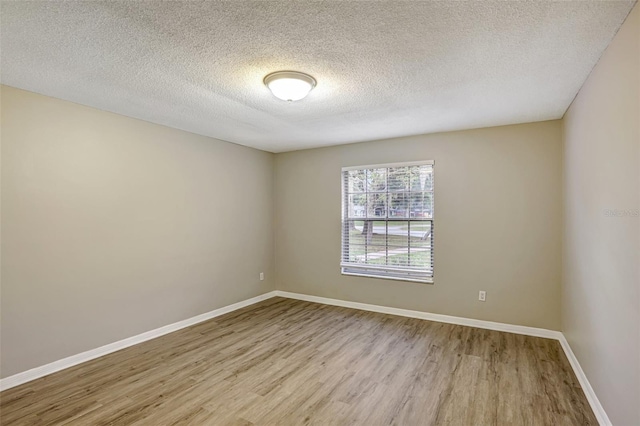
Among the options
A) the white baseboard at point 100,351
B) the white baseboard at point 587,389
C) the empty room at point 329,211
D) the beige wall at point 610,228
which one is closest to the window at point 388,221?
the empty room at point 329,211

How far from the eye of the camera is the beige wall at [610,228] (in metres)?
1.63

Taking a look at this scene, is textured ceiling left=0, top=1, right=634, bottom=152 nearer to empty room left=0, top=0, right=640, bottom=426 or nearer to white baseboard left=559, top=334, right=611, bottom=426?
empty room left=0, top=0, right=640, bottom=426

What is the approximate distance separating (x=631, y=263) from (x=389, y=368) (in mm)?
2003

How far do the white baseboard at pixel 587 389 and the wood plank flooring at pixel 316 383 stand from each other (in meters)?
0.06

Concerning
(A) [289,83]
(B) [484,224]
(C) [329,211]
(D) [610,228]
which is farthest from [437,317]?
(A) [289,83]

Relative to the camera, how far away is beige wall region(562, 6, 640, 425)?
1.63 m

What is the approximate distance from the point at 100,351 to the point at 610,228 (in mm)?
4402

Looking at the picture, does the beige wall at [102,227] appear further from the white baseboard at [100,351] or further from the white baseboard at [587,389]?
the white baseboard at [587,389]

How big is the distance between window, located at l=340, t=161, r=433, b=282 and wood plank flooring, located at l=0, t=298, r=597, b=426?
0.96m

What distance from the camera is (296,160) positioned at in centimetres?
535

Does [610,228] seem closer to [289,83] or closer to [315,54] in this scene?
[315,54]

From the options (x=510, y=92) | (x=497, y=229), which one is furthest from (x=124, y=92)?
(x=497, y=229)

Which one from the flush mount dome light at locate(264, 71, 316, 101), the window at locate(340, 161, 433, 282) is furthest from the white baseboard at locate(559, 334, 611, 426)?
the flush mount dome light at locate(264, 71, 316, 101)

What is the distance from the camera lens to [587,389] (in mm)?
2436
